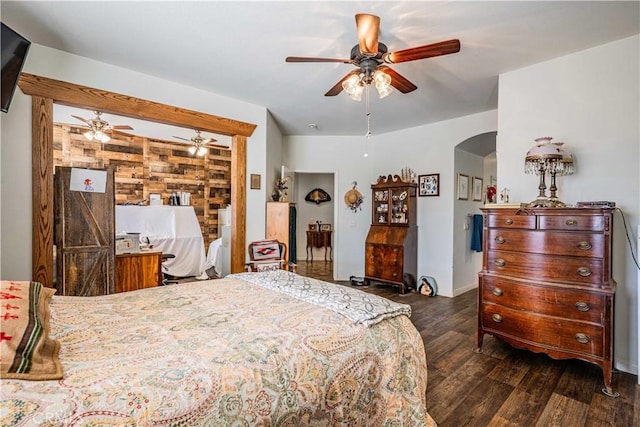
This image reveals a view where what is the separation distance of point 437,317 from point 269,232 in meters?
2.36

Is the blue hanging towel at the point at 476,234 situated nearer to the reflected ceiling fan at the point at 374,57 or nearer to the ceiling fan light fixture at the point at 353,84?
the reflected ceiling fan at the point at 374,57

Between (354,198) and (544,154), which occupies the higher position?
(544,154)

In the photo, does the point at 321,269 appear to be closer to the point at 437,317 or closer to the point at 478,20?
the point at 437,317

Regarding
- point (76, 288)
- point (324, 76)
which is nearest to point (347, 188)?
point (324, 76)

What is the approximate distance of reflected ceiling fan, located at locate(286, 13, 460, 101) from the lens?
1.94 m

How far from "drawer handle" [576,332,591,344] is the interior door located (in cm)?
393

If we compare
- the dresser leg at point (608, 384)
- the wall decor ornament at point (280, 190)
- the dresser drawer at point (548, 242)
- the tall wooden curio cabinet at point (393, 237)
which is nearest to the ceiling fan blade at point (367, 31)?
the dresser drawer at point (548, 242)

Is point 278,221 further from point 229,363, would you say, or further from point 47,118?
point 229,363

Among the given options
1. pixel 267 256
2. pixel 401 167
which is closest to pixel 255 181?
pixel 267 256

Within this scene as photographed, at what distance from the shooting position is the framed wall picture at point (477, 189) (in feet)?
16.5

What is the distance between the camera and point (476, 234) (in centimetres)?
495

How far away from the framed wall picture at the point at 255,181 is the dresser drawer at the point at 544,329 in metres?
2.87

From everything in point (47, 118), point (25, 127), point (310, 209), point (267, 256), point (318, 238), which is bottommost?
point (318, 238)

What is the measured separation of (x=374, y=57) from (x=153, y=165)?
5.62m
